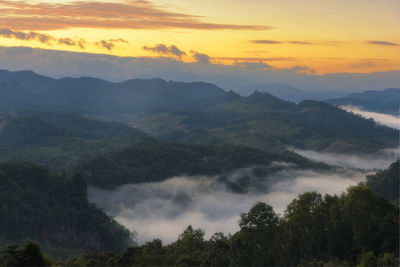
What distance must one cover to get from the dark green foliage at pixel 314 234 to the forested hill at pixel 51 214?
88693 mm

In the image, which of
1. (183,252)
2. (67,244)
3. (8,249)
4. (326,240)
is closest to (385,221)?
(326,240)

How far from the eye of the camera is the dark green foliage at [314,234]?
2399 inches

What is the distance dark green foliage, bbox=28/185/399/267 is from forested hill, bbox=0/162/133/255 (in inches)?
3492

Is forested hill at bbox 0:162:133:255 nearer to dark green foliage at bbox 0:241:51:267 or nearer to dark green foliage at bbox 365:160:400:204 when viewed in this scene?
dark green foliage at bbox 0:241:51:267

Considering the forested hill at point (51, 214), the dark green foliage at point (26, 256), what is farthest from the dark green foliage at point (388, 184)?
the dark green foliage at point (26, 256)

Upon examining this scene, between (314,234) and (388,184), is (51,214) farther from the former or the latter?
(388,184)

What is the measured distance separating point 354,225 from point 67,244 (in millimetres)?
109664

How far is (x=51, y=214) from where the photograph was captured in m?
156

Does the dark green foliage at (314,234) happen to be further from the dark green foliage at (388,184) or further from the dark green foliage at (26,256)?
the dark green foliage at (388,184)

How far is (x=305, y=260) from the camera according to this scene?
58.2 metres

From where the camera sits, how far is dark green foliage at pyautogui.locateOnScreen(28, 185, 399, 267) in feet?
200

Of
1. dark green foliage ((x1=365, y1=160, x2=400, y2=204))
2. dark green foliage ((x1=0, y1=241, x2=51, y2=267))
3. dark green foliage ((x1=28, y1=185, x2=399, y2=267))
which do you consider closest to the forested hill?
dark green foliage ((x1=28, y1=185, x2=399, y2=267))

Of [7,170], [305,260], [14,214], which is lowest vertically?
[305,260]

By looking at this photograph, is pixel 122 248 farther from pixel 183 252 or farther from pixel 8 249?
pixel 8 249
